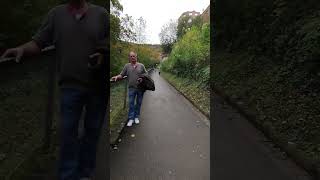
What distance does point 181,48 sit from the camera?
79.7 ft

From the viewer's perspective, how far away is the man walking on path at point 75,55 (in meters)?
2.80

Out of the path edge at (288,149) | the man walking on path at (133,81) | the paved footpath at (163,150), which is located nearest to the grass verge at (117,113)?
the paved footpath at (163,150)

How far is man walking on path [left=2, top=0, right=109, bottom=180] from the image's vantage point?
110 inches

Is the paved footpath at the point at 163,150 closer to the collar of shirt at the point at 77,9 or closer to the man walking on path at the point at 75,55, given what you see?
the man walking on path at the point at 75,55

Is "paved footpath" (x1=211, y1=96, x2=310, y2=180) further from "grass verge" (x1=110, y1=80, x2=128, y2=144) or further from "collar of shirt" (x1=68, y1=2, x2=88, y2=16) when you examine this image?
"collar of shirt" (x1=68, y1=2, x2=88, y2=16)

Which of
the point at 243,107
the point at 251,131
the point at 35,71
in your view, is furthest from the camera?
the point at 243,107

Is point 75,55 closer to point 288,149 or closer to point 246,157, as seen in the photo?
point 246,157

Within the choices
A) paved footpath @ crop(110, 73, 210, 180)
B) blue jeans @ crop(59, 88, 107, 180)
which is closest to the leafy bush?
paved footpath @ crop(110, 73, 210, 180)

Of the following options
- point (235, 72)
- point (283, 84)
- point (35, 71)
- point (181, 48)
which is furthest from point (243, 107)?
point (181, 48)

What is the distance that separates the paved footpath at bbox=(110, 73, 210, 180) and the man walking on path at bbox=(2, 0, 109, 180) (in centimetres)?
170

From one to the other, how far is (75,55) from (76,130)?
58 cm

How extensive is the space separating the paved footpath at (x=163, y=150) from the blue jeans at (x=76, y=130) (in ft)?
4.67

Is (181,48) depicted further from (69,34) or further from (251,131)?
(69,34)

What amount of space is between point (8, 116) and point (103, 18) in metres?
3.97
